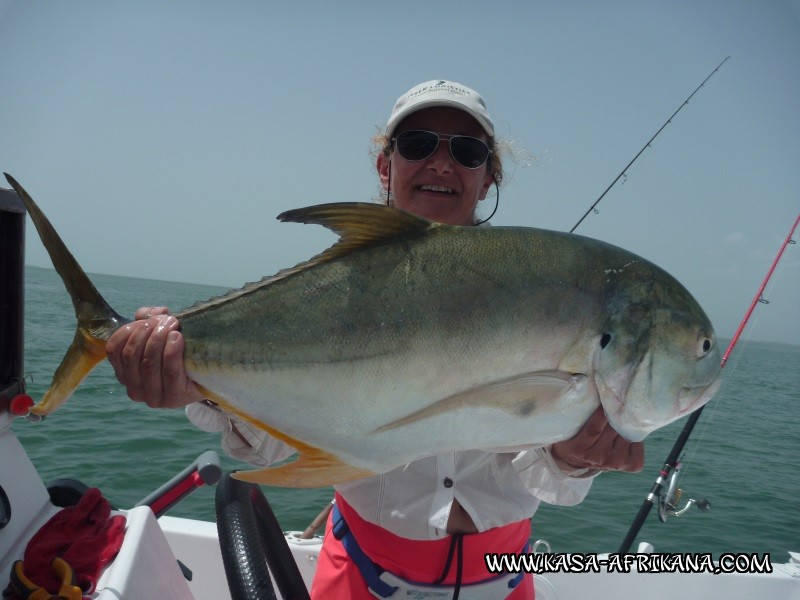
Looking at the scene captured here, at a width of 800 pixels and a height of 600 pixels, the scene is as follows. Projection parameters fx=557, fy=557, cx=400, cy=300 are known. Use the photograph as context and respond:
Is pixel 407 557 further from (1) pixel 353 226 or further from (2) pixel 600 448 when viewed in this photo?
(1) pixel 353 226

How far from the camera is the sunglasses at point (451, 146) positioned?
2348 millimetres

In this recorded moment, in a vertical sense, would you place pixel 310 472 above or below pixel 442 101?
below

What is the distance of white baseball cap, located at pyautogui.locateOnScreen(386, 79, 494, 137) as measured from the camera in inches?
91.9

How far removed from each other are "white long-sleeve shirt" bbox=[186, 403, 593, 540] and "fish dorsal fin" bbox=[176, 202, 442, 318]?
0.81 meters

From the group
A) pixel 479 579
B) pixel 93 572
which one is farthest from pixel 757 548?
pixel 93 572

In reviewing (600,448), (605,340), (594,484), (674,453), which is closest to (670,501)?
(674,453)

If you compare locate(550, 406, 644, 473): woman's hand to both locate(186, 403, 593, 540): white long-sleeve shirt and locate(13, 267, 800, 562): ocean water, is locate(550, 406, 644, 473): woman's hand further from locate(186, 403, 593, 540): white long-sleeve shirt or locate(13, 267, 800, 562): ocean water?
locate(13, 267, 800, 562): ocean water

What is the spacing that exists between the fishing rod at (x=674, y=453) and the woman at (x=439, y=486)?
1649 mm

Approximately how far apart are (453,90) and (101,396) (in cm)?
1219

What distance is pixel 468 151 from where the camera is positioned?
236 centimetres

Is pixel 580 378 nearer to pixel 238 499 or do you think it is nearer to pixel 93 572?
pixel 238 499

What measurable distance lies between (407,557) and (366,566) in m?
0.18

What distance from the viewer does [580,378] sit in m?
1.56

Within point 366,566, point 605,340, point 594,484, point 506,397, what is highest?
point 605,340
